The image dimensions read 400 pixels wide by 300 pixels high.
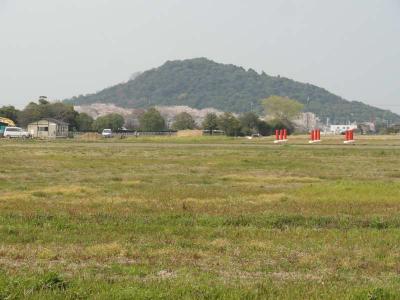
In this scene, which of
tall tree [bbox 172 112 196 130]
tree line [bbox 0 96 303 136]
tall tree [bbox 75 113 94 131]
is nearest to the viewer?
tree line [bbox 0 96 303 136]

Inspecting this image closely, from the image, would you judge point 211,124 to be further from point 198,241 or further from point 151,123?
point 198,241

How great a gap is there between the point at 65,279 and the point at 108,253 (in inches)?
77.2

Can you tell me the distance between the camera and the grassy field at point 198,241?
25.4ft

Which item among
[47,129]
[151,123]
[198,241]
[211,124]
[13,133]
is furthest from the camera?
[151,123]

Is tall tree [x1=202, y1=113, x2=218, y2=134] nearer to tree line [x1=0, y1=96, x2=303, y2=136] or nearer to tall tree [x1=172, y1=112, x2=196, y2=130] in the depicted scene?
tree line [x1=0, y1=96, x2=303, y2=136]

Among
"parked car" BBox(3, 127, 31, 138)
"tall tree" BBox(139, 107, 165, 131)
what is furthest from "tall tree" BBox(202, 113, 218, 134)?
"parked car" BBox(3, 127, 31, 138)

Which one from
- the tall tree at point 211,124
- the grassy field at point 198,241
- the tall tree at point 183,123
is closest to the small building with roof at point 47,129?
the tall tree at point 211,124

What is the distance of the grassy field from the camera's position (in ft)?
25.4

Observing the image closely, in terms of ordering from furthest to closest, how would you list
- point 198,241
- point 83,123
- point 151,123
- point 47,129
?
point 151,123 → point 83,123 → point 47,129 → point 198,241

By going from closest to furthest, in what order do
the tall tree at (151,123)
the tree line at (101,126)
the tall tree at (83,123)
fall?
the tree line at (101,126)
the tall tree at (83,123)
the tall tree at (151,123)

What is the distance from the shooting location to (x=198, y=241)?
11.2 m

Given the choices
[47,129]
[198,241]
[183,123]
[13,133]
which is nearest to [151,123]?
[183,123]

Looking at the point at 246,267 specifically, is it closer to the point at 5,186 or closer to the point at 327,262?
the point at 327,262

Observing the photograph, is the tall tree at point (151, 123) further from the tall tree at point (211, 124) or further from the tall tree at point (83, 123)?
the tall tree at point (211, 124)
